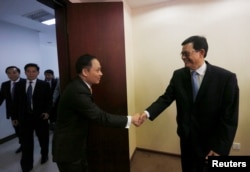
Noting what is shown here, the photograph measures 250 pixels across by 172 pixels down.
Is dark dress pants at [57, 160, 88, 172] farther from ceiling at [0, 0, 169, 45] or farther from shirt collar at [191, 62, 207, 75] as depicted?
ceiling at [0, 0, 169, 45]

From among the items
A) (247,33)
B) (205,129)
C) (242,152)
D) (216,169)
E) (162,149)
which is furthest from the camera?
(162,149)

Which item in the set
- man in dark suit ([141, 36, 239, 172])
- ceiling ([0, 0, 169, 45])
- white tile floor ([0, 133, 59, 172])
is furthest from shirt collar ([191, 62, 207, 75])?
white tile floor ([0, 133, 59, 172])

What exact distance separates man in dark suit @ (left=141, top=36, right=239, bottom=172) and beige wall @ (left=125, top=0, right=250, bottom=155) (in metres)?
1.04

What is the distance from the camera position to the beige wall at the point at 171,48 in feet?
7.48

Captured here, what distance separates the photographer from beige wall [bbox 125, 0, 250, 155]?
89.7 inches

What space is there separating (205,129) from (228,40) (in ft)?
4.51

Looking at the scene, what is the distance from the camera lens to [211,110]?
56.4 inches

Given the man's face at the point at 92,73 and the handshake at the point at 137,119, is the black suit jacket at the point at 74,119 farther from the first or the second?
the handshake at the point at 137,119

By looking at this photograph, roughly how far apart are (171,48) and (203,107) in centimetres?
133

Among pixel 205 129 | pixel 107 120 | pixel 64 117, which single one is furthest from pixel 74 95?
pixel 205 129

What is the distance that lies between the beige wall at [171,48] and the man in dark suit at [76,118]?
106 cm

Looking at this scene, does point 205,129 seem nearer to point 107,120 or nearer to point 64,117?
point 107,120

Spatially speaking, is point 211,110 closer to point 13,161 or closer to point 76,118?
point 76,118

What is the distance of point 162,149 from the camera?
2842 mm
